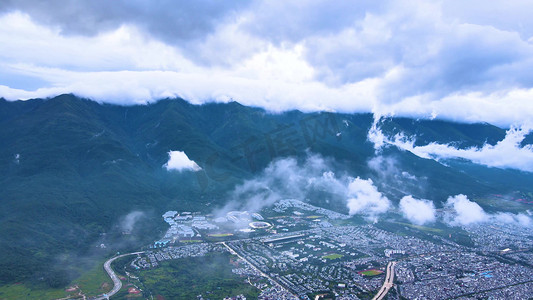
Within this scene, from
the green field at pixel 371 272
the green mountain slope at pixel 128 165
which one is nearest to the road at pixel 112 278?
the green mountain slope at pixel 128 165

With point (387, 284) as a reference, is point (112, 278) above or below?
above

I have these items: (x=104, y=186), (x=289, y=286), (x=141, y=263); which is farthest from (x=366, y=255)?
(x=104, y=186)

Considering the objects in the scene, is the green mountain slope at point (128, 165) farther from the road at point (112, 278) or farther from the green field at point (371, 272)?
the green field at point (371, 272)

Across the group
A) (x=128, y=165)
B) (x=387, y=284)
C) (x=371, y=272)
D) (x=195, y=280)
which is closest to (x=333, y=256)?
(x=371, y=272)

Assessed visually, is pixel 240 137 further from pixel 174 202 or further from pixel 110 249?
pixel 110 249

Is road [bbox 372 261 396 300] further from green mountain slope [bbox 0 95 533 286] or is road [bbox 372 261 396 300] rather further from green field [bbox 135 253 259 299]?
green mountain slope [bbox 0 95 533 286]

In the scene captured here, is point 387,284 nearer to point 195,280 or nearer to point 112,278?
point 195,280

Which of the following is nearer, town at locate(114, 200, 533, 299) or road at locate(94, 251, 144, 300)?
road at locate(94, 251, 144, 300)

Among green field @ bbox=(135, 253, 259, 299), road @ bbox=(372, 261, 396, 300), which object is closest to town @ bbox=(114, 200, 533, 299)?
road @ bbox=(372, 261, 396, 300)

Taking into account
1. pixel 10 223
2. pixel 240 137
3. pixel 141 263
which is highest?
pixel 240 137

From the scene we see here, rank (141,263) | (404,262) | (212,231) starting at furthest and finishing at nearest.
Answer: (212,231) < (404,262) < (141,263)

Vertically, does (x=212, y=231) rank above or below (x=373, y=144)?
below
